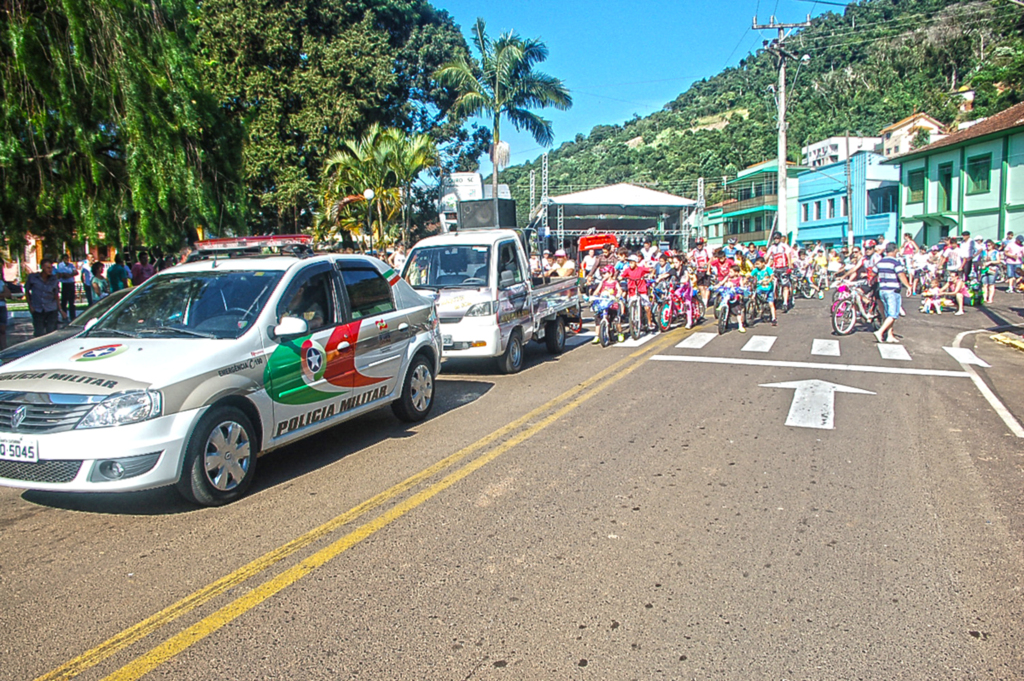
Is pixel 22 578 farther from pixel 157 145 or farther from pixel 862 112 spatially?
pixel 862 112

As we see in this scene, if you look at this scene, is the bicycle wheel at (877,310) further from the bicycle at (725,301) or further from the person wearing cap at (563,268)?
the person wearing cap at (563,268)

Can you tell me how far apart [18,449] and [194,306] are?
1772 millimetres

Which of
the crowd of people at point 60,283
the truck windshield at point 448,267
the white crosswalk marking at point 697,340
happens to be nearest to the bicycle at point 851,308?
the white crosswalk marking at point 697,340

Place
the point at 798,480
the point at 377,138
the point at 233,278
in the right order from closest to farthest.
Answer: the point at 798,480
the point at 233,278
the point at 377,138

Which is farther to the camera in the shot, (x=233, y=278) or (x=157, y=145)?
(x=157, y=145)

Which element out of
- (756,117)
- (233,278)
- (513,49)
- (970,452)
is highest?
(756,117)

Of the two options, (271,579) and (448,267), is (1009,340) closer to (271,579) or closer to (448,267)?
(448,267)

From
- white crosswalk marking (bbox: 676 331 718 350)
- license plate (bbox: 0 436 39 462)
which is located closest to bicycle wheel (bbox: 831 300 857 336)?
white crosswalk marking (bbox: 676 331 718 350)

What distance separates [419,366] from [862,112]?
7300 cm

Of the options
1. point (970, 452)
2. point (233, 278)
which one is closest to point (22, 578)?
point (233, 278)

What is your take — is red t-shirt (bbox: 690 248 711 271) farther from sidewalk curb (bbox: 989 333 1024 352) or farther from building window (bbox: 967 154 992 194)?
building window (bbox: 967 154 992 194)

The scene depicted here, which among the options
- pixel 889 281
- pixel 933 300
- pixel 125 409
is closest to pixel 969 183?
pixel 933 300

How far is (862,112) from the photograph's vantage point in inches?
2793

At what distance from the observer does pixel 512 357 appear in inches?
465
